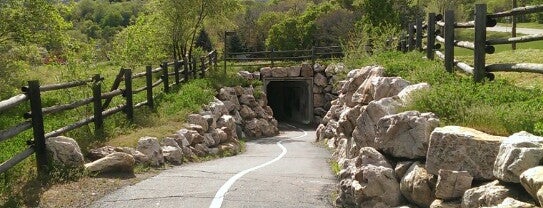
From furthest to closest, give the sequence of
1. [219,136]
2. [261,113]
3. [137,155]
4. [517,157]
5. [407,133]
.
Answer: [261,113] < [219,136] < [137,155] < [407,133] < [517,157]

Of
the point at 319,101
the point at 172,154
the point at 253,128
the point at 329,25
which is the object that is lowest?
the point at 253,128

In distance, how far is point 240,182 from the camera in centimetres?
899

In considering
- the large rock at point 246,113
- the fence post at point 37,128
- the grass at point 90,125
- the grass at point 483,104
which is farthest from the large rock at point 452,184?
the large rock at point 246,113

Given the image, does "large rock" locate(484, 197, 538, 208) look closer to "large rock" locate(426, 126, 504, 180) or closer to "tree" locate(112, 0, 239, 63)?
"large rock" locate(426, 126, 504, 180)

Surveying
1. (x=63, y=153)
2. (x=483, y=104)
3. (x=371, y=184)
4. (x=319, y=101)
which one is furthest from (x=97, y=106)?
(x=319, y=101)

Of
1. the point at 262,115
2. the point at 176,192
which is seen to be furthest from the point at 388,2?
the point at 176,192

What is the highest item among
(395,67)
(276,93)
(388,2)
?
(388,2)

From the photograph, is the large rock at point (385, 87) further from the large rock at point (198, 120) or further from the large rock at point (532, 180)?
the large rock at point (198, 120)

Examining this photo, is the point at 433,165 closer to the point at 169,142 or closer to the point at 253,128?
the point at 169,142

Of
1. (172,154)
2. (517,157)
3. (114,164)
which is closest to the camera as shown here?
(517,157)

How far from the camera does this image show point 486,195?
484 cm

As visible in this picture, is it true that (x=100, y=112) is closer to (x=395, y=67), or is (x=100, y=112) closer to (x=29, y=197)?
(x=29, y=197)

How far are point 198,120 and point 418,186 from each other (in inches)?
423

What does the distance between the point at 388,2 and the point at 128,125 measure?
933 inches
